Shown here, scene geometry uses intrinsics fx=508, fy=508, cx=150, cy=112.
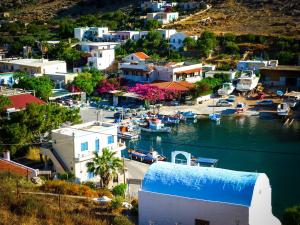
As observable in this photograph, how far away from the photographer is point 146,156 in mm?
33281

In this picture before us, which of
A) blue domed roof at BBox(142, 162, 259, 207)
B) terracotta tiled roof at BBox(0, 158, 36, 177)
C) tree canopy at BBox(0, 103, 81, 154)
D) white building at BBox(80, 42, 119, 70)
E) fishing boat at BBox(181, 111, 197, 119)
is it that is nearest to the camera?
blue domed roof at BBox(142, 162, 259, 207)

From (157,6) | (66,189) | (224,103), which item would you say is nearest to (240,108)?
(224,103)

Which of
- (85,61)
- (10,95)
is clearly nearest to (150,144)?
(10,95)

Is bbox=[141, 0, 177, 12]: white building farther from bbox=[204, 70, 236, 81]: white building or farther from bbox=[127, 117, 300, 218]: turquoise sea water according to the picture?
bbox=[127, 117, 300, 218]: turquoise sea water

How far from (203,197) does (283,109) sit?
1186 inches

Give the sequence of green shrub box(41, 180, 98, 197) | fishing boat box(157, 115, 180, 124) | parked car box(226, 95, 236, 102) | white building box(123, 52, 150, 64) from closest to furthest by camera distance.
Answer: green shrub box(41, 180, 98, 197)
fishing boat box(157, 115, 180, 124)
parked car box(226, 95, 236, 102)
white building box(123, 52, 150, 64)

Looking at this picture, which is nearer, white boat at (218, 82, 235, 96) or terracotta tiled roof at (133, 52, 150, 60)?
white boat at (218, 82, 235, 96)

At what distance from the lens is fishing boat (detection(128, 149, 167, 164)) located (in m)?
32.9

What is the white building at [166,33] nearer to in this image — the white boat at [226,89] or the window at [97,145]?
the white boat at [226,89]

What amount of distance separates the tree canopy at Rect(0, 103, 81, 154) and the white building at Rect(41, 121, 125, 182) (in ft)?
4.78

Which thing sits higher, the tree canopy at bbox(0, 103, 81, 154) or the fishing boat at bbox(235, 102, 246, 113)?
the tree canopy at bbox(0, 103, 81, 154)

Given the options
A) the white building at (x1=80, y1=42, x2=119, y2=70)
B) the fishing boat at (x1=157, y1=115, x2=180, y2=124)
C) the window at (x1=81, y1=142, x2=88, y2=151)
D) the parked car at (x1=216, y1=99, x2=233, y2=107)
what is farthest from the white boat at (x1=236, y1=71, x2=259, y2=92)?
the window at (x1=81, y1=142, x2=88, y2=151)

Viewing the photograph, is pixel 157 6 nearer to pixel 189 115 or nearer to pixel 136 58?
pixel 136 58

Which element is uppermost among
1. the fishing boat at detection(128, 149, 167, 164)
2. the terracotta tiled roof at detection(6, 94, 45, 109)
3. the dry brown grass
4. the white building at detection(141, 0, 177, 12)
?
the white building at detection(141, 0, 177, 12)
